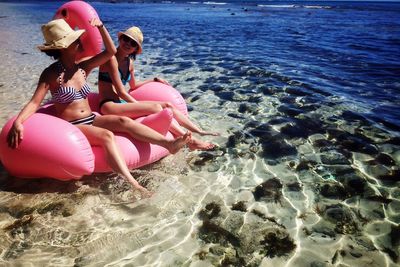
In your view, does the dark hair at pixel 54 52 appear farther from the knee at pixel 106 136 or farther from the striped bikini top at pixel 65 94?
the knee at pixel 106 136

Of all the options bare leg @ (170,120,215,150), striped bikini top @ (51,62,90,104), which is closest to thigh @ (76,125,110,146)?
striped bikini top @ (51,62,90,104)

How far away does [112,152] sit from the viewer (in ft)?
12.2

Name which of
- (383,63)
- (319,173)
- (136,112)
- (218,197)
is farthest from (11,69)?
(383,63)

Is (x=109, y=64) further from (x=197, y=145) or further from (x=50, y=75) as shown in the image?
(x=197, y=145)

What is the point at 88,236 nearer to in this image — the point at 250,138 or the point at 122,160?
the point at 122,160

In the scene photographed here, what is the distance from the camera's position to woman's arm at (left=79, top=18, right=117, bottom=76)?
409 cm

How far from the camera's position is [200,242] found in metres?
3.22

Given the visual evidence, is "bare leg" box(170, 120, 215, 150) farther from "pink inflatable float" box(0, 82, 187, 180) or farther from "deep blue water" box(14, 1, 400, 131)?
"deep blue water" box(14, 1, 400, 131)

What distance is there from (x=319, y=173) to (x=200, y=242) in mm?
2041

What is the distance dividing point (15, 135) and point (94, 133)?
81 cm

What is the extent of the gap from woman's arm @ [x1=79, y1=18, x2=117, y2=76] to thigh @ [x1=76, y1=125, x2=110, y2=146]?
78 centimetres

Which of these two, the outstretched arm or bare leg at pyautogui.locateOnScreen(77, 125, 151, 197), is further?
the outstretched arm

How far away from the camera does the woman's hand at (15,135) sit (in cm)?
352

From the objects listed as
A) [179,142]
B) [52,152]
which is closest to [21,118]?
[52,152]
